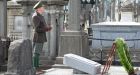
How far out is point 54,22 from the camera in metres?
17.2

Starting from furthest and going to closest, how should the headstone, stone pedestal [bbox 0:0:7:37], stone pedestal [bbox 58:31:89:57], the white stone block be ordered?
stone pedestal [bbox 0:0:7:37]
stone pedestal [bbox 58:31:89:57]
the white stone block
the headstone

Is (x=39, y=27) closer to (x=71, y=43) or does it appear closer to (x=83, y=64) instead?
(x=83, y=64)

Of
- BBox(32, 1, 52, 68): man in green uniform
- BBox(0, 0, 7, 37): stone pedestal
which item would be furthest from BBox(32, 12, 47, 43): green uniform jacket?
BBox(0, 0, 7, 37): stone pedestal

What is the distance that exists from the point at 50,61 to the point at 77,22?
2.31 meters

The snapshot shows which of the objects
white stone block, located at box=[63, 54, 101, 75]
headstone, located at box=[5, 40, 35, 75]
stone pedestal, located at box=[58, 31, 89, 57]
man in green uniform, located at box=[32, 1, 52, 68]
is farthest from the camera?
stone pedestal, located at box=[58, 31, 89, 57]

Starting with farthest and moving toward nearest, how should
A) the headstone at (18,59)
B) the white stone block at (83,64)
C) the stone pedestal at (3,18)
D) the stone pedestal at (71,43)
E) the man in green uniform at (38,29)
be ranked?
the stone pedestal at (3,18) < the stone pedestal at (71,43) < the man in green uniform at (38,29) < the white stone block at (83,64) < the headstone at (18,59)

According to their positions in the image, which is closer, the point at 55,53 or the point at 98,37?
the point at 55,53

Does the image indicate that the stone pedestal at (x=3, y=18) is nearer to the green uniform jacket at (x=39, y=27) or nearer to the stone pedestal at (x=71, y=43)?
the stone pedestal at (x=71, y=43)

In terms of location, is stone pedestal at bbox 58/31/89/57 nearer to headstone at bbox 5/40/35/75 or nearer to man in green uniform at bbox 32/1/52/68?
man in green uniform at bbox 32/1/52/68

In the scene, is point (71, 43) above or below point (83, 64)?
above

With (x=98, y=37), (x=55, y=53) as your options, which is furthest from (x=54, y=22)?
(x=98, y=37)

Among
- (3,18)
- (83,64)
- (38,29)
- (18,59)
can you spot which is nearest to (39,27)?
(38,29)

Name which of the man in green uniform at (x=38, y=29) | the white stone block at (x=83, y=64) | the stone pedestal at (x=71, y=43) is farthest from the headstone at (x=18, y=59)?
the stone pedestal at (x=71, y=43)

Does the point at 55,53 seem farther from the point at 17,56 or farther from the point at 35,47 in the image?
the point at 17,56
